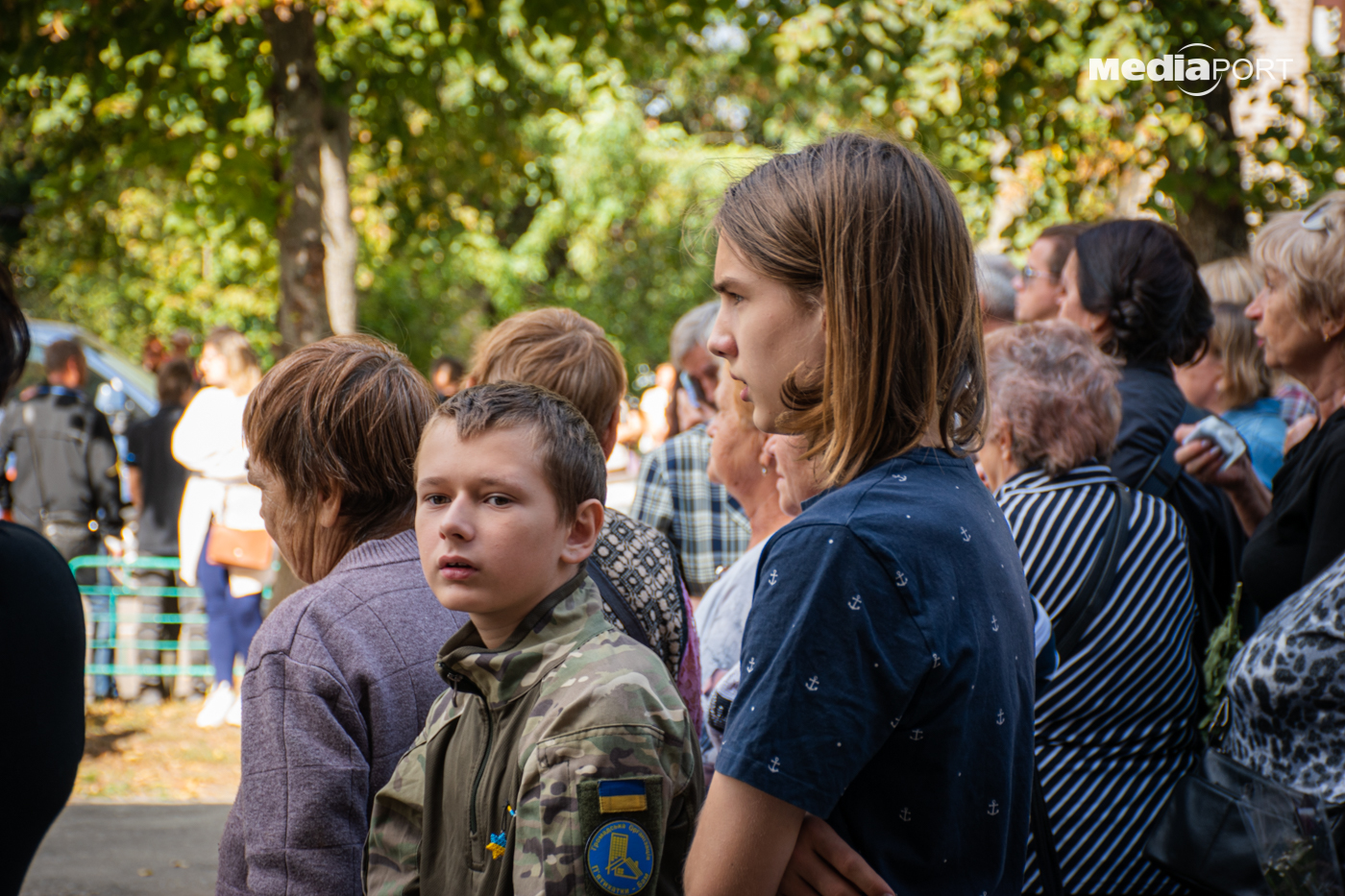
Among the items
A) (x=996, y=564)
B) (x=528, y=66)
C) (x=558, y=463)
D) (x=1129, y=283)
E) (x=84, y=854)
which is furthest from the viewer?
(x=528, y=66)

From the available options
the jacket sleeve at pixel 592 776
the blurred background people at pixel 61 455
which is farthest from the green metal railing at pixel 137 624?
the jacket sleeve at pixel 592 776

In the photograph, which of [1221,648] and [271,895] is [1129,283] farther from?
[271,895]

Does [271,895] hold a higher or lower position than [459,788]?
lower

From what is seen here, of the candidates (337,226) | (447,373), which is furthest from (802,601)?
(447,373)

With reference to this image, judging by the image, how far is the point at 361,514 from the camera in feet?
7.12

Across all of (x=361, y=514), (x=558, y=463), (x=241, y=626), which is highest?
(x=558, y=463)

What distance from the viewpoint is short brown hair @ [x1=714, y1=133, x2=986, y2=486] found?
140 centimetres

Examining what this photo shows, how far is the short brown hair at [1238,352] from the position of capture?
4.29 metres

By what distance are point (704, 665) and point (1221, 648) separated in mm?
1421

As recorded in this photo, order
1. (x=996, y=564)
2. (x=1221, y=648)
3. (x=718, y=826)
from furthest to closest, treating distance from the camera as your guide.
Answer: (x=1221, y=648) < (x=996, y=564) < (x=718, y=826)

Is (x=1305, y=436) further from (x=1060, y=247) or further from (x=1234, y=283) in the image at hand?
(x=1234, y=283)

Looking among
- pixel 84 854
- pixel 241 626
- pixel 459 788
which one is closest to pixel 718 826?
pixel 459 788

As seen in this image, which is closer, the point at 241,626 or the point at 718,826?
the point at 718,826

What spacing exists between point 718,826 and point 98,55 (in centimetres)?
734
